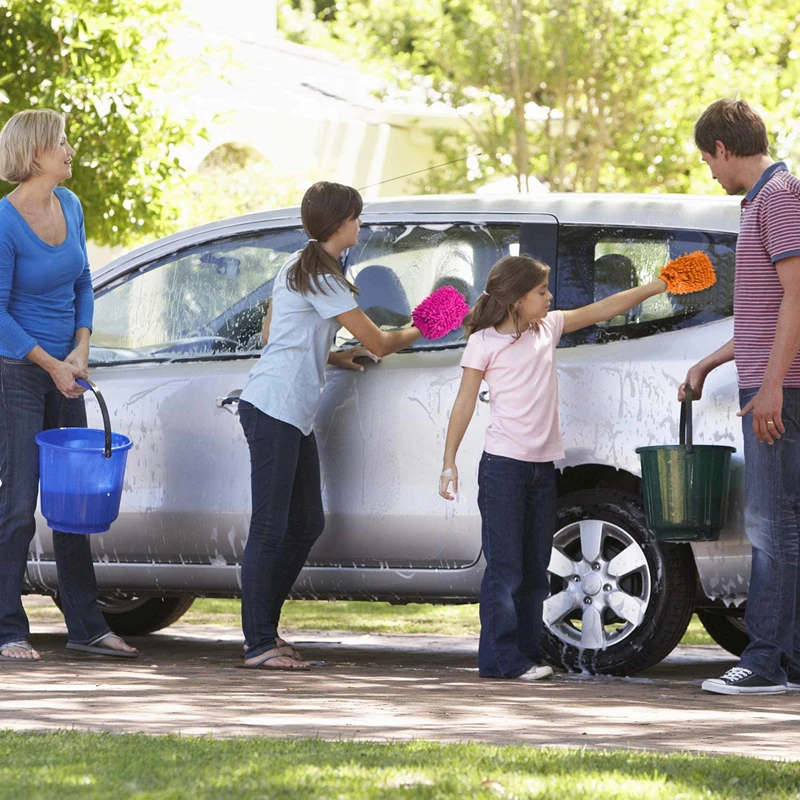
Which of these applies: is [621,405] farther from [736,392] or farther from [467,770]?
[467,770]

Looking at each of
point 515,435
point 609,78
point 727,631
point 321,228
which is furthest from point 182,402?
point 609,78

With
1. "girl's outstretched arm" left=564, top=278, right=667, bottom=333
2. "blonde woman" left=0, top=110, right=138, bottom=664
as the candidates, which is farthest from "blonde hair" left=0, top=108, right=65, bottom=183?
"girl's outstretched arm" left=564, top=278, right=667, bottom=333

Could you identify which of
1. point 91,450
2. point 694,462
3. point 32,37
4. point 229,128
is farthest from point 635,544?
point 229,128

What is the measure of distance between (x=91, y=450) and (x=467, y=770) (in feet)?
8.73

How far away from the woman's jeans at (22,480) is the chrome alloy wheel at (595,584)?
183 cm

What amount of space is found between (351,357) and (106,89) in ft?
15.6

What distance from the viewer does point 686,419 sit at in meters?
5.55

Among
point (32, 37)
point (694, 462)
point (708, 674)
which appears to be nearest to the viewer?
point (694, 462)

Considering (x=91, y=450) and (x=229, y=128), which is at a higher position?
(x=229, y=128)

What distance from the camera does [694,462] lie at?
17.9 ft

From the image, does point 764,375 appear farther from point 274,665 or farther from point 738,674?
point 274,665

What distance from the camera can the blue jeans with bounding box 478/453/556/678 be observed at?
566 cm

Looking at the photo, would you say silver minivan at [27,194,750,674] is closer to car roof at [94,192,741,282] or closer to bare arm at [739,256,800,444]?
car roof at [94,192,741,282]

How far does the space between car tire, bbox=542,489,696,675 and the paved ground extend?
12 centimetres
